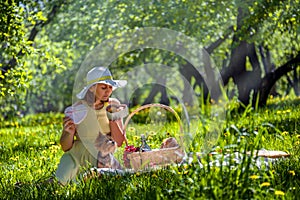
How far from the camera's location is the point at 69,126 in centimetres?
453

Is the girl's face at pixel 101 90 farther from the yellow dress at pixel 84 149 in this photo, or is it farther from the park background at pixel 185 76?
the park background at pixel 185 76

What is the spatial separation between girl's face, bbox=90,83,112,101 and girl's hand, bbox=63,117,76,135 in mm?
354

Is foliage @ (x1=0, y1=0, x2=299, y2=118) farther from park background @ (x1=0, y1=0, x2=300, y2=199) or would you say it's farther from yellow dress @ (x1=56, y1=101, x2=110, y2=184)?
yellow dress @ (x1=56, y1=101, x2=110, y2=184)

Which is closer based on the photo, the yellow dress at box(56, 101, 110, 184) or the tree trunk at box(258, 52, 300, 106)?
the yellow dress at box(56, 101, 110, 184)

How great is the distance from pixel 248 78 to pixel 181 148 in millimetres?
7360

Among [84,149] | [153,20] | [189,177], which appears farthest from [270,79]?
[189,177]

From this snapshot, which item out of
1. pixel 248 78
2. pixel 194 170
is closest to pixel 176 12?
pixel 248 78

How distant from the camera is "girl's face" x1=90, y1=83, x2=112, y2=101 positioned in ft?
15.4

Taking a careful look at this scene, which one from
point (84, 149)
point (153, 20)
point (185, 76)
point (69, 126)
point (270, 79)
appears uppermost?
point (153, 20)

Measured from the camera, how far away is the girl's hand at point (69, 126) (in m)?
4.52

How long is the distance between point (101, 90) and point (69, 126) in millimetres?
436

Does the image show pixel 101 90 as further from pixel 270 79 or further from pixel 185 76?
pixel 185 76

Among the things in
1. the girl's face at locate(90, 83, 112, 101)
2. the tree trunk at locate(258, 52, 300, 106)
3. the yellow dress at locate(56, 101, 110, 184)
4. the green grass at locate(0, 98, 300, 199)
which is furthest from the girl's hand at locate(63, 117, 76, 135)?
the tree trunk at locate(258, 52, 300, 106)

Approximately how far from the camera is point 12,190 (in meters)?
4.14
